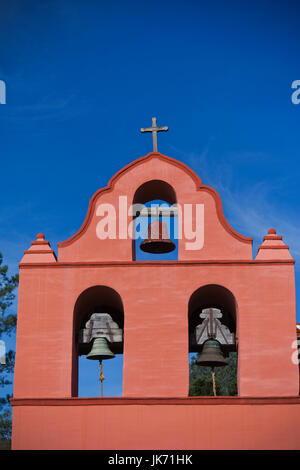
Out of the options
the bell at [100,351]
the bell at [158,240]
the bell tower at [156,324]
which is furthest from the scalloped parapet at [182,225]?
the bell at [100,351]

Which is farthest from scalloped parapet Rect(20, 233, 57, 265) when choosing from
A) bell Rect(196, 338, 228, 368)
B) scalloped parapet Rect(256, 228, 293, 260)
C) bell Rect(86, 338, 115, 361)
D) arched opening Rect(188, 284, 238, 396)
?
scalloped parapet Rect(256, 228, 293, 260)

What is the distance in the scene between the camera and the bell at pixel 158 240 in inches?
656

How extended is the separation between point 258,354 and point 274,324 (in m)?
0.62

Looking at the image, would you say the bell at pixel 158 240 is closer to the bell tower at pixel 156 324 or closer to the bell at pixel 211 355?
the bell tower at pixel 156 324

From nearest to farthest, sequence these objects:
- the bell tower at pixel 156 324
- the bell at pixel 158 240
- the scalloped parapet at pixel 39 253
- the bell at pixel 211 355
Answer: the bell tower at pixel 156 324, the bell at pixel 211 355, the scalloped parapet at pixel 39 253, the bell at pixel 158 240

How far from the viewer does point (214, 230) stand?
16359 mm

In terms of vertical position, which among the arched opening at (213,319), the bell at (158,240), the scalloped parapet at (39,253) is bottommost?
the arched opening at (213,319)

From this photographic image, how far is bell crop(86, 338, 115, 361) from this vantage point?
1602 centimetres

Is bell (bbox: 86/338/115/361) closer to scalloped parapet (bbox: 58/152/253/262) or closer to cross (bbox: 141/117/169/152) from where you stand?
scalloped parapet (bbox: 58/152/253/262)

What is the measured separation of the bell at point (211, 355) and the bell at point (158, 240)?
6.37 feet

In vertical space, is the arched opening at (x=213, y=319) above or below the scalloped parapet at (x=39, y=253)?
below

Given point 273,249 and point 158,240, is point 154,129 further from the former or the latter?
point 273,249

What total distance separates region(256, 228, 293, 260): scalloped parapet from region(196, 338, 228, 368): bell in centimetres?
177
